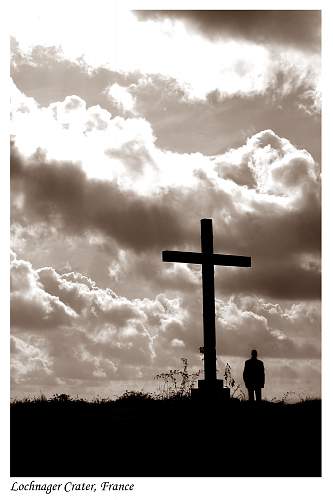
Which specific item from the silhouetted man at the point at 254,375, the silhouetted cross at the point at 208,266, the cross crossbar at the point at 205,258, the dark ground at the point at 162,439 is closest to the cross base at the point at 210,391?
the silhouetted cross at the point at 208,266

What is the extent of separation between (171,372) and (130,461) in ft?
11.2

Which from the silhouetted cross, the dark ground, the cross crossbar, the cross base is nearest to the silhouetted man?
the dark ground

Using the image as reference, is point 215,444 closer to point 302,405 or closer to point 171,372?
point 171,372

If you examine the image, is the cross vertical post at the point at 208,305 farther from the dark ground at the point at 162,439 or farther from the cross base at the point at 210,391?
the dark ground at the point at 162,439

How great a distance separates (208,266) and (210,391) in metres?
2.74

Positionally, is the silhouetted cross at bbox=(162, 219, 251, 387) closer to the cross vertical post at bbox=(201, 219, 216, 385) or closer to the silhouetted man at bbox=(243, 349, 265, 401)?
the cross vertical post at bbox=(201, 219, 216, 385)

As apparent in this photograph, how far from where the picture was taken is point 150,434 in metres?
14.5

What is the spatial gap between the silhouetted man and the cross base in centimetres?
A: 80

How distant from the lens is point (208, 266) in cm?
1650

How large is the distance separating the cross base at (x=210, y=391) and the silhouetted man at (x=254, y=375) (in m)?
0.80

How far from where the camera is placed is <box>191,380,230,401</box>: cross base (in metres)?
15.6

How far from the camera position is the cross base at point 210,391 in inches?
614
